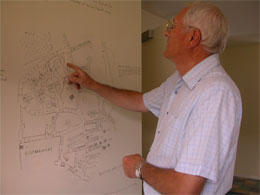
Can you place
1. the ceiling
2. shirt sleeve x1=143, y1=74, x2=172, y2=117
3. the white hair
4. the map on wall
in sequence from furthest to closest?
the ceiling, shirt sleeve x1=143, y1=74, x2=172, y2=117, the map on wall, the white hair

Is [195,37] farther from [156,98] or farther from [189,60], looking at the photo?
[156,98]

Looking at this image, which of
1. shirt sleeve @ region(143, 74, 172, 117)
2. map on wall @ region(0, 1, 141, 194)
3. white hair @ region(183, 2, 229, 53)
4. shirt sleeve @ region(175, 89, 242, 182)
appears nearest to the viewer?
shirt sleeve @ region(175, 89, 242, 182)

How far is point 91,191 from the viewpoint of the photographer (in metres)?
1.42

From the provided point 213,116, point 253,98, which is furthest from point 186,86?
point 253,98

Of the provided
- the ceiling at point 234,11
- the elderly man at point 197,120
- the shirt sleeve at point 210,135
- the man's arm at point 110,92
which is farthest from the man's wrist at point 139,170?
the ceiling at point 234,11

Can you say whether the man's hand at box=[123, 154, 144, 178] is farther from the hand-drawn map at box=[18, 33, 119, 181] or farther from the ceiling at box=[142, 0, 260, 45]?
the ceiling at box=[142, 0, 260, 45]

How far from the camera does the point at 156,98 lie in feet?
4.55

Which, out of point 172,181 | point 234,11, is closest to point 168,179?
point 172,181

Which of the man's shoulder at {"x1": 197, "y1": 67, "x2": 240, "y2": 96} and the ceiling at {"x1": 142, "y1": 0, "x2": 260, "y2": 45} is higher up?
the ceiling at {"x1": 142, "y1": 0, "x2": 260, "y2": 45}

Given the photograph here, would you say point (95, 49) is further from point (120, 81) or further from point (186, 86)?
point (186, 86)

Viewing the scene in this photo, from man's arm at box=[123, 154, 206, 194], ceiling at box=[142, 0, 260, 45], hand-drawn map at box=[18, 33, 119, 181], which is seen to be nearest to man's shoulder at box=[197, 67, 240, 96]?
man's arm at box=[123, 154, 206, 194]

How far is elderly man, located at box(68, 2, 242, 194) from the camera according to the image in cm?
78

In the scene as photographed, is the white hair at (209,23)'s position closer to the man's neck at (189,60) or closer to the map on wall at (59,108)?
the man's neck at (189,60)

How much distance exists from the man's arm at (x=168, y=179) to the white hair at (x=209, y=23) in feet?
1.72
